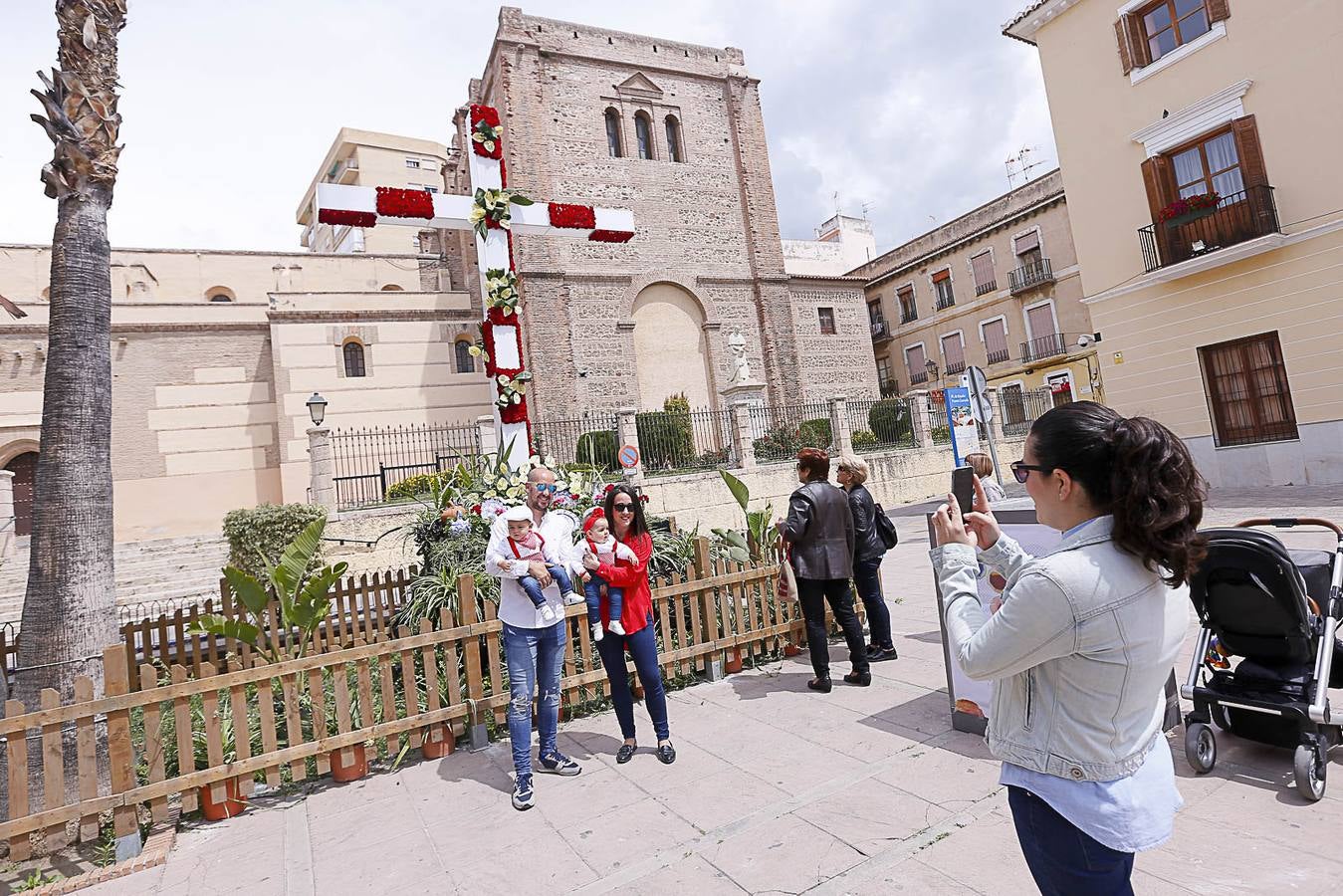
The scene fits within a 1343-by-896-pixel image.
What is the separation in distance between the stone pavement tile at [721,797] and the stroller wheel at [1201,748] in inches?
78.6

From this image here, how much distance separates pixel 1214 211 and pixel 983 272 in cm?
1825

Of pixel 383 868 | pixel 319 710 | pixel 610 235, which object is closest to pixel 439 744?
pixel 319 710

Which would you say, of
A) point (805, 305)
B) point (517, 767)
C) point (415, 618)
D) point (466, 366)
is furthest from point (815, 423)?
point (517, 767)

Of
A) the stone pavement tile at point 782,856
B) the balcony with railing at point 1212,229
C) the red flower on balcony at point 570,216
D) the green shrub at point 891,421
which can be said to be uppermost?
the balcony with railing at point 1212,229

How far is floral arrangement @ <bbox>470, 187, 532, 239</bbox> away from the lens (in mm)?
7570

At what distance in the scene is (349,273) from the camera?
1117 inches

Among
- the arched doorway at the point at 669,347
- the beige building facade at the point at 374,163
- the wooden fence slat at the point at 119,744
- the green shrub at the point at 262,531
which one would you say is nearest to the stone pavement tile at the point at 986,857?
the wooden fence slat at the point at 119,744

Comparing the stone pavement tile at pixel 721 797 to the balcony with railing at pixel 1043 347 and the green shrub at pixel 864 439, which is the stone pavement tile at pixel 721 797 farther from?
the balcony with railing at pixel 1043 347

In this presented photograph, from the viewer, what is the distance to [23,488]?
20.9 metres

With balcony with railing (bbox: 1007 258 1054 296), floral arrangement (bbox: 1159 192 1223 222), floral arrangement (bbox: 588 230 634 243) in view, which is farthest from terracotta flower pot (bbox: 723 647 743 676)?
balcony with railing (bbox: 1007 258 1054 296)

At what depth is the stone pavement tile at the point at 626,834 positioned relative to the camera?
3.28m

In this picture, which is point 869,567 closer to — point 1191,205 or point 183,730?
point 183,730

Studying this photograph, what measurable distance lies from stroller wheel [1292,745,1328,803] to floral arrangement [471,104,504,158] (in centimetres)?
800

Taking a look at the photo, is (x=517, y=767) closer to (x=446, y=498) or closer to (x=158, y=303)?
(x=446, y=498)
